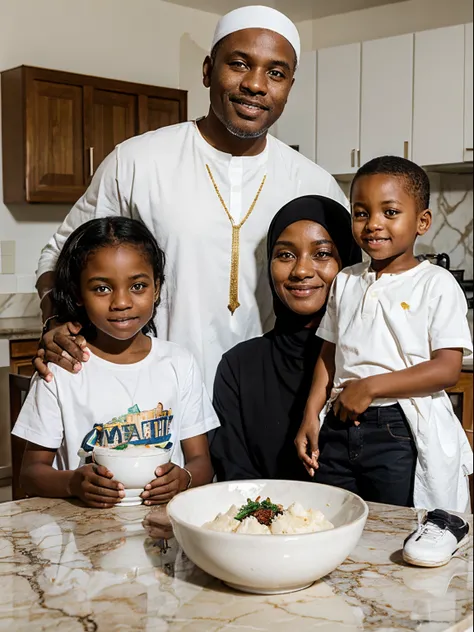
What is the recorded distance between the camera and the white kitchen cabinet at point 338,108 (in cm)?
532

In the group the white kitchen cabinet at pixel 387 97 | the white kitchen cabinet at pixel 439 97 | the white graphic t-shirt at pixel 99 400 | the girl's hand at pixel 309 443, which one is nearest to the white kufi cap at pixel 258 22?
the white graphic t-shirt at pixel 99 400

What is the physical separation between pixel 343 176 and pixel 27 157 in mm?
1997

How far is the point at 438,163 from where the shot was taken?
16.2ft

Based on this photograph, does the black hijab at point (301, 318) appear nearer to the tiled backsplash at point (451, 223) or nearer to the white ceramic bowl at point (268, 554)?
the white ceramic bowl at point (268, 554)

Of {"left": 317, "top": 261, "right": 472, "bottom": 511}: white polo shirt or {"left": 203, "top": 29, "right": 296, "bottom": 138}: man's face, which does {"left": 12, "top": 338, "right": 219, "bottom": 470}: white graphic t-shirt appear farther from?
{"left": 203, "top": 29, "right": 296, "bottom": 138}: man's face

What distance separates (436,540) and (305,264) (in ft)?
2.96

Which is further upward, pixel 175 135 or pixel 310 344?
pixel 175 135

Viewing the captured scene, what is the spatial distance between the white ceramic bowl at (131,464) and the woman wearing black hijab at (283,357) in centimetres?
50

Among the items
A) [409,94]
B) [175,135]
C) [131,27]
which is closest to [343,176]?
[409,94]

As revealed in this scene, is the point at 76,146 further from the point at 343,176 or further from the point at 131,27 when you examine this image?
the point at 343,176

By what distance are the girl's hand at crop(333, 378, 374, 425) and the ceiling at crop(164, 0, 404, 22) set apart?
4510 millimetres

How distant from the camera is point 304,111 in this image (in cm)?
556

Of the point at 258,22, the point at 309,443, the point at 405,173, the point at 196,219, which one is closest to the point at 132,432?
the point at 309,443

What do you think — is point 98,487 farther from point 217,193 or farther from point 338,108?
point 338,108
